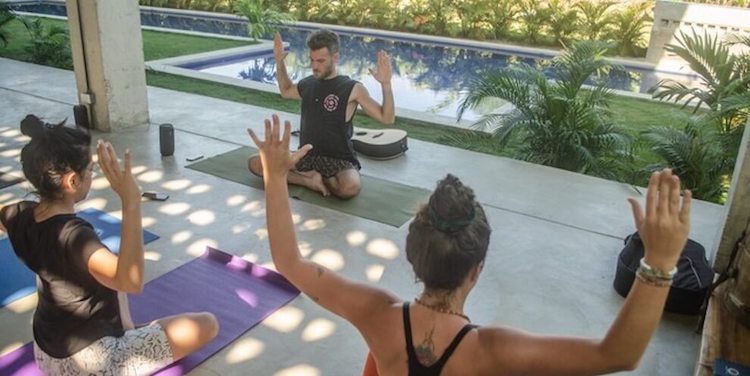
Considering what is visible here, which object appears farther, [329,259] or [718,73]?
[718,73]

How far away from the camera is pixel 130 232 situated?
183cm

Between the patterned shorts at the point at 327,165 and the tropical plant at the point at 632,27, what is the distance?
9.41 metres

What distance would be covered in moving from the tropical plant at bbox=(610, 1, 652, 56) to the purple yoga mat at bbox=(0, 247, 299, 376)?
10704mm

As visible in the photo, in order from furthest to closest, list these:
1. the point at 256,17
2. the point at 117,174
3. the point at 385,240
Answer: the point at 256,17
the point at 385,240
the point at 117,174

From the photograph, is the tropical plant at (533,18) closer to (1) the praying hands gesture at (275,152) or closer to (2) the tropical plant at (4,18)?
(2) the tropical plant at (4,18)

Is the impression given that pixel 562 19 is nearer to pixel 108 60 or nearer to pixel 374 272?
pixel 108 60

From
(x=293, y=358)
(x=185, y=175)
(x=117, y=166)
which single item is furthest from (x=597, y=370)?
(x=185, y=175)

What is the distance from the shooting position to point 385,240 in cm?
376

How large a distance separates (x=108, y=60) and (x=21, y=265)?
2747 millimetres

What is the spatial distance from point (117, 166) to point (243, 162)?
3239mm

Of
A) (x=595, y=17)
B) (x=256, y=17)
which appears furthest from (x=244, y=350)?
(x=595, y=17)

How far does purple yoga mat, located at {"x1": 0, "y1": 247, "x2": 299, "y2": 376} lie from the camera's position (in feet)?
8.52

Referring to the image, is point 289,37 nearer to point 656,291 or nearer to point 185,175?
point 185,175

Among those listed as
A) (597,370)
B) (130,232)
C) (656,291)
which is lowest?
(130,232)
